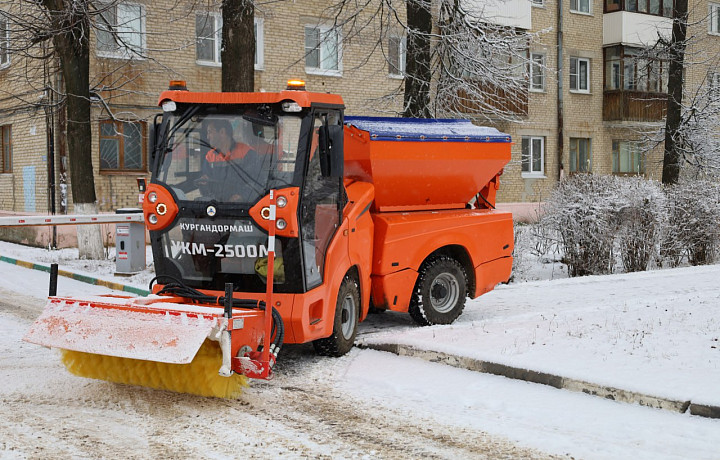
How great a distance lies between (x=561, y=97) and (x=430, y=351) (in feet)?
76.6

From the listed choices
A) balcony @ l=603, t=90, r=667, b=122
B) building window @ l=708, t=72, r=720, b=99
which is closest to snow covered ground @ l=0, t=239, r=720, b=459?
building window @ l=708, t=72, r=720, b=99

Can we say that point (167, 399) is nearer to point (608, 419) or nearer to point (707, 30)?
point (608, 419)

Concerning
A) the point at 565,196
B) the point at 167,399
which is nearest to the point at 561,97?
the point at 565,196

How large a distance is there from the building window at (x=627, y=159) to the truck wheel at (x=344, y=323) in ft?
84.3

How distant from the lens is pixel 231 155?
747 cm

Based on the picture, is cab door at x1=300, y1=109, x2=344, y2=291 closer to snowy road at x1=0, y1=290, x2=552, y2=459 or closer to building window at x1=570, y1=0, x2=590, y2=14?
snowy road at x1=0, y1=290, x2=552, y2=459

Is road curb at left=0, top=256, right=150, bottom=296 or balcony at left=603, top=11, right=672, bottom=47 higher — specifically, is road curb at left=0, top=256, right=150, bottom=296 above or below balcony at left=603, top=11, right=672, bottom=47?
below

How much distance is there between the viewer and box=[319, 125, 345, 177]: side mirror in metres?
7.63

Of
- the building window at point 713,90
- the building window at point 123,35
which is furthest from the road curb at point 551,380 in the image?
the building window at point 713,90

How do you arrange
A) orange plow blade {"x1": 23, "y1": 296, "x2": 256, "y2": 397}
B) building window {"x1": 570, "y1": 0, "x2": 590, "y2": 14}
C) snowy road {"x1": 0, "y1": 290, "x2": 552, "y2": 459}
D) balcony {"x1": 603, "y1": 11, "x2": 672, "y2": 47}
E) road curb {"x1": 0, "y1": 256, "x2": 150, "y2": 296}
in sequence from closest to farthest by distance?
snowy road {"x1": 0, "y1": 290, "x2": 552, "y2": 459} < orange plow blade {"x1": 23, "y1": 296, "x2": 256, "y2": 397} < road curb {"x1": 0, "y1": 256, "x2": 150, "y2": 296} < building window {"x1": 570, "y1": 0, "x2": 590, "y2": 14} < balcony {"x1": 603, "y1": 11, "x2": 672, "y2": 47}

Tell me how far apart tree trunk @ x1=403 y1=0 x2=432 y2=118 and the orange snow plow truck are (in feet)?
18.7

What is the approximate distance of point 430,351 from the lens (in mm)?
7918

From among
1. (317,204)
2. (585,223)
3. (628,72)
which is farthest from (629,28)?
(317,204)

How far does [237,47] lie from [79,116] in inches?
186
